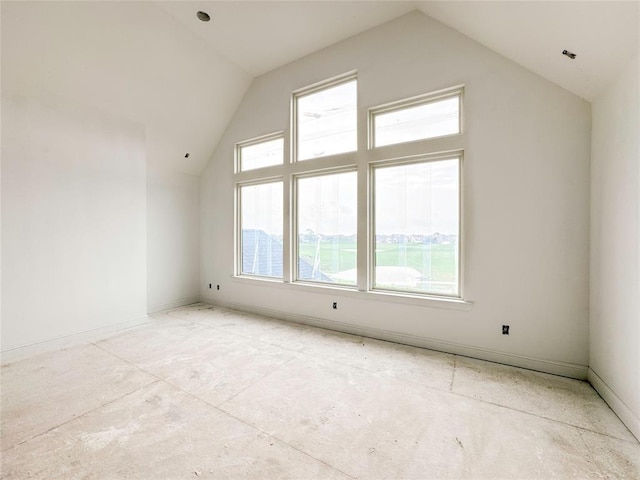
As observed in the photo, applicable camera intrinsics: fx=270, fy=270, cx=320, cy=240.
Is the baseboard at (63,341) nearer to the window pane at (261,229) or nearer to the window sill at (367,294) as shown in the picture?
the window sill at (367,294)

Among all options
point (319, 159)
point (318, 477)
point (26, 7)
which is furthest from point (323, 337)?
point (26, 7)

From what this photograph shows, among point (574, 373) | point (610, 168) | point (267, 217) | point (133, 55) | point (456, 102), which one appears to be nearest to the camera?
point (610, 168)

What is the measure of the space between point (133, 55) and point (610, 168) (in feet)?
16.5

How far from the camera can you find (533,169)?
103 inches

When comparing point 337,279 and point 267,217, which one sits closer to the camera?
point 337,279

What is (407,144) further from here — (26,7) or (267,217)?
(26,7)

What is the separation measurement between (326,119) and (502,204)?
2542mm

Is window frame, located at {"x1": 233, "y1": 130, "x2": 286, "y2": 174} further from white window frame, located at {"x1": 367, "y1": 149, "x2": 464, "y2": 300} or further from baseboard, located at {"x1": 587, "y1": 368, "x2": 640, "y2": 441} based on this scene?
Answer: baseboard, located at {"x1": 587, "y1": 368, "x2": 640, "y2": 441}

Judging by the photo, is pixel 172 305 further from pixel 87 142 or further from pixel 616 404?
pixel 616 404

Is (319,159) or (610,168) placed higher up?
(319,159)

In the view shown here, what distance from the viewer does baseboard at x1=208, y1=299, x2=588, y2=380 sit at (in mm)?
2512

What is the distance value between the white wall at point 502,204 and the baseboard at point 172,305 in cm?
317

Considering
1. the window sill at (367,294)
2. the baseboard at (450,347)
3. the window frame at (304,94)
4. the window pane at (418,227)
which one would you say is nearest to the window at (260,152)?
the window frame at (304,94)

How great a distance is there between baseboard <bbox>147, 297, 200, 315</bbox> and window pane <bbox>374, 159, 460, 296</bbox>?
367 centimetres
